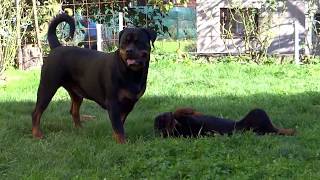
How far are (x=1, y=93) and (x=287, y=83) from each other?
5.23m

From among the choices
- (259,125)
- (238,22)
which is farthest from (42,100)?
(238,22)

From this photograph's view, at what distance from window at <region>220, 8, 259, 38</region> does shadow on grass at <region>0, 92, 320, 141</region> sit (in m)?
5.36

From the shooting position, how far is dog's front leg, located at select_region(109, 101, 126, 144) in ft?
19.5

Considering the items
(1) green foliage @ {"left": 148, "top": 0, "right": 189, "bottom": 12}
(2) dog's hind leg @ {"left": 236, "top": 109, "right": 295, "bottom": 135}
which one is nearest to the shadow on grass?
(2) dog's hind leg @ {"left": 236, "top": 109, "right": 295, "bottom": 135}

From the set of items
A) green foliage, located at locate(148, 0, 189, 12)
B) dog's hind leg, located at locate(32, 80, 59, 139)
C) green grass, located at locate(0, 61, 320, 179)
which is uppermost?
green foliage, located at locate(148, 0, 189, 12)

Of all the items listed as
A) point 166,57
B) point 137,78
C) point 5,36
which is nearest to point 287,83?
point 166,57

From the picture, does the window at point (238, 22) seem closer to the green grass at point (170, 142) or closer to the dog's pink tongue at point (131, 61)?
the green grass at point (170, 142)

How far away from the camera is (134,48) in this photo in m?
5.77

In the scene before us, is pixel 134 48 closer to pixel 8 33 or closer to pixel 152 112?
pixel 152 112

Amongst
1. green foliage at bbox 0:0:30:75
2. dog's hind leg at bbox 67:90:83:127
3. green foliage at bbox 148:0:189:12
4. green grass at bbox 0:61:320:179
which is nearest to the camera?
green grass at bbox 0:61:320:179

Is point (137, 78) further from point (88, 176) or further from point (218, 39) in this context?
point (218, 39)

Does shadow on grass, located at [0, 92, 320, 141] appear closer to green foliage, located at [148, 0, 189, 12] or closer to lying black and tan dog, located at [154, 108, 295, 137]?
lying black and tan dog, located at [154, 108, 295, 137]

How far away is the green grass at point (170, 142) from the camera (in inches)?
187

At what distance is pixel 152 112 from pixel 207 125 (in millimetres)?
1869
